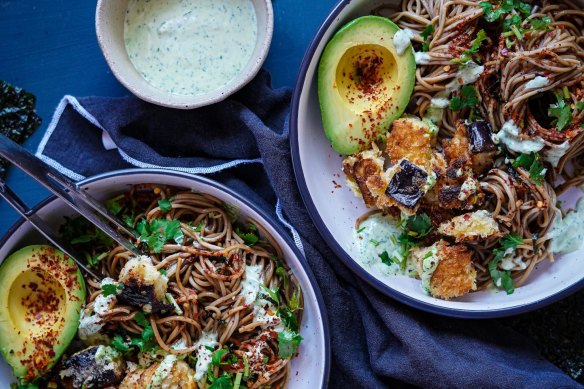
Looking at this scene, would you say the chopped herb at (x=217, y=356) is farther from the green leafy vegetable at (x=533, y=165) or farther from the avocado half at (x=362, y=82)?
the green leafy vegetable at (x=533, y=165)

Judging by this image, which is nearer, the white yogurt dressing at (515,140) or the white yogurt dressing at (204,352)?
the white yogurt dressing at (515,140)

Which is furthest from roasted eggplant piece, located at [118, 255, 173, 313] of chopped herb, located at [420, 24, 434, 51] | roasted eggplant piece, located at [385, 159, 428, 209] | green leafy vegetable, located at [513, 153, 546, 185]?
green leafy vegetable, located at [513, 153, 546, 185]

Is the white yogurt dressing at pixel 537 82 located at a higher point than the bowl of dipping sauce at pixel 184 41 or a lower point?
lower

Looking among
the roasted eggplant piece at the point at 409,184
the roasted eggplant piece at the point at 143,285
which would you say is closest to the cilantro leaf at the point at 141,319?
the roasted eggplant piece at the point at 143,285

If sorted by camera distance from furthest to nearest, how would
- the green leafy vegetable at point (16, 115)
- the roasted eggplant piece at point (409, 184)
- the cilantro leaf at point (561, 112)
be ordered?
the green leafy vegetable at point (16, 115) → the roasted eggplant piece at point (409, 184) → the cilantro leaf at point (561, 112)

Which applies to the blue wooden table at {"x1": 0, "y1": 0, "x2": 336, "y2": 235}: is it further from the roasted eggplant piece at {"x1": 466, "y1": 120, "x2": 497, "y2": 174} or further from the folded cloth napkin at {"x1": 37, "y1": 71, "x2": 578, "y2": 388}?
the roasted eggplant piece at {"x1": 466, "y1": 120, "x2": 497, "y2": 174}

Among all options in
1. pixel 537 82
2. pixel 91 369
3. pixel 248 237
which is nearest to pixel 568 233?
pixel 537 82
